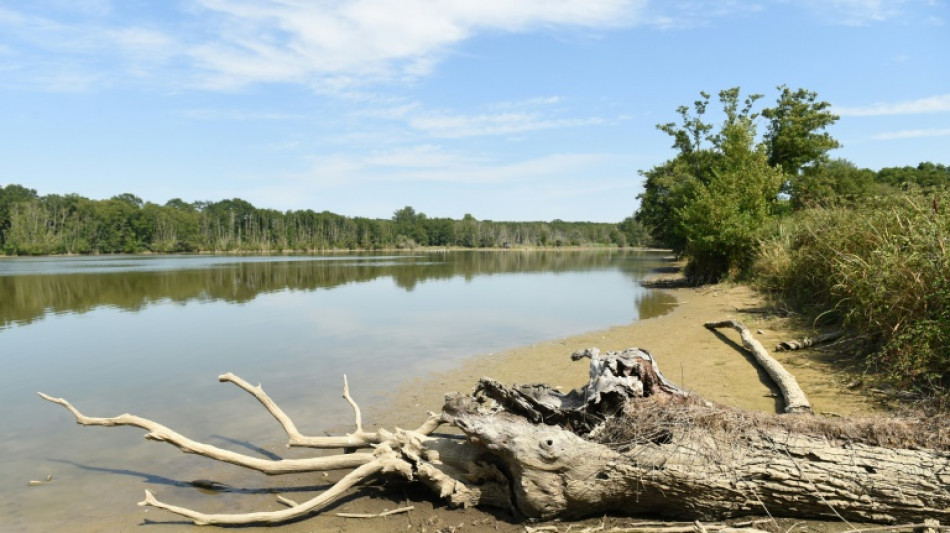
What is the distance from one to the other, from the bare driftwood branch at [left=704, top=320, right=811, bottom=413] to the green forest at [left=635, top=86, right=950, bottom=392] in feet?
3.41

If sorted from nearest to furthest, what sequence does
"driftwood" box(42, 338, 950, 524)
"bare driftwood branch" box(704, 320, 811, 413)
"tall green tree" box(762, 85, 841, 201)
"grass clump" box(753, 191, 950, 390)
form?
1. "driftwood" box(42, 338, 950, 524)
2. "bare driftwood branch" box(704, 320, 811, 413)
3. "grass clump" box(753, 191, 950, 390)
4. "tall green tree" box(762, 85, 841, 201)

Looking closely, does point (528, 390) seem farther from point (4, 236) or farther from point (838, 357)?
point (4, 236)

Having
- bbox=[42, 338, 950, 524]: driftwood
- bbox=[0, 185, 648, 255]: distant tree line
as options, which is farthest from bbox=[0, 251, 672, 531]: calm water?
bbox=[0, 185, 648, 255]: distant tree line

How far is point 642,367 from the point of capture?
5.22m

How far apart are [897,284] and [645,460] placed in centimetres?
523

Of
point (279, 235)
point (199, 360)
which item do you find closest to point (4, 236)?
point (279, 235)

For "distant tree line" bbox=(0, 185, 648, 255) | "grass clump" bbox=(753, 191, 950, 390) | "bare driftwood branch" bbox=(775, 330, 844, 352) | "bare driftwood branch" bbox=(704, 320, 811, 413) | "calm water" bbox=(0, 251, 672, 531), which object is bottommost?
"calm water" bbox=(0, 251, 672, 531)

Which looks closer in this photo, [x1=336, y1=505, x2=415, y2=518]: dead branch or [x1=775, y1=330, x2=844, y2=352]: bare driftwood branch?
[x1=336, y1=505, x2=415, y2=518]: dead branch

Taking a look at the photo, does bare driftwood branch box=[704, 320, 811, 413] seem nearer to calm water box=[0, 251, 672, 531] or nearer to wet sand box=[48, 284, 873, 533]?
wet sand box=[48, 284, 873, 533]

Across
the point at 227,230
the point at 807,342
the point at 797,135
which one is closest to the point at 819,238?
the point at 807,342

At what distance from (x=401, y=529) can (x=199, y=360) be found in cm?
899

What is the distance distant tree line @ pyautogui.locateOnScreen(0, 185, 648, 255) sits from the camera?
93.2 meters

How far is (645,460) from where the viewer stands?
13.7 feet

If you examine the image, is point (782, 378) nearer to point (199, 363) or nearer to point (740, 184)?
point (199, 363)
